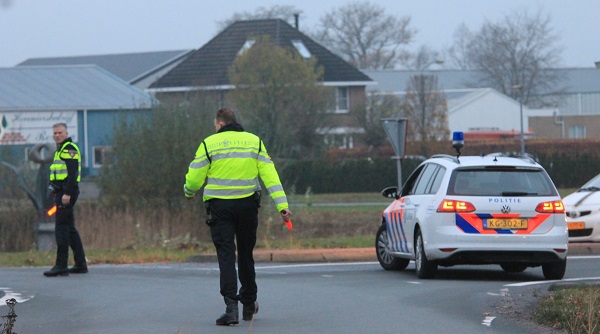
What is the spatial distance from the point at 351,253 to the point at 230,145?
8434 mm

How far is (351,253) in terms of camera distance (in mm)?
17984

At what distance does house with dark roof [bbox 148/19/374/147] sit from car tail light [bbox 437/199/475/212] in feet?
155

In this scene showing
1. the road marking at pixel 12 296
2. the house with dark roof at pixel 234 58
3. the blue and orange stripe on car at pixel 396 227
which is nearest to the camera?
the road marking at pixel 12 296

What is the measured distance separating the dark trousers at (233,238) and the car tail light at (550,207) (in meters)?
4.74

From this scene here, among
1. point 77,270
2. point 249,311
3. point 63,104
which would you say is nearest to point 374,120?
point 63,104

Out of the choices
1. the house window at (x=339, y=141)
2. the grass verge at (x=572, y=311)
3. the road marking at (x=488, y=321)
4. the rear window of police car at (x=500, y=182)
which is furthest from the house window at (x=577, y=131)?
the road marking at (x=488, y=321)

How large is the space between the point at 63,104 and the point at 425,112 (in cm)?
1849

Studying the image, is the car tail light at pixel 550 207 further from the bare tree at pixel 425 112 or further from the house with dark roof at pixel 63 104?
the bare tree at pixel 425 112

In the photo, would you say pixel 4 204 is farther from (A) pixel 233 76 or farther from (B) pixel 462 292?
(A) pixel 233 76

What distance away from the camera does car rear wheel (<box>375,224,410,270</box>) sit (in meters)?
15.4

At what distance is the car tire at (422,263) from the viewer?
13704 millimetres

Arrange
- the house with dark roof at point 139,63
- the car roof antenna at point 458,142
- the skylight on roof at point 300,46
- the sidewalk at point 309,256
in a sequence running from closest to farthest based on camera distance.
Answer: the car roof antenna at point 458,142 < the sidewalk at point 309,256 < the skylight on roof at point 300,46 < the house with dark roof at point 139,63

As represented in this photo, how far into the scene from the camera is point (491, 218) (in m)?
13.3

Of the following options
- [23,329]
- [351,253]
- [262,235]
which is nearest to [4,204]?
[262,235]
